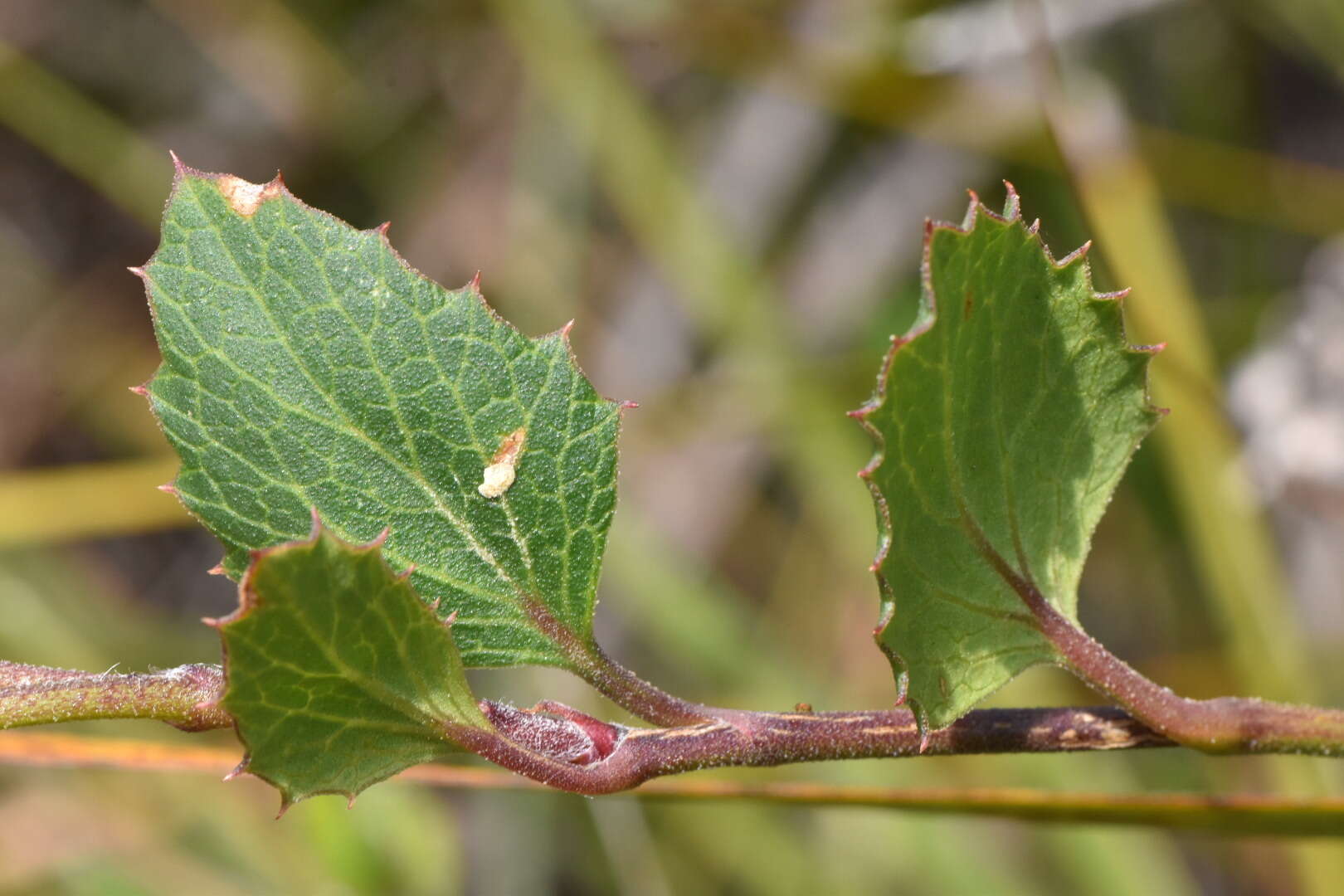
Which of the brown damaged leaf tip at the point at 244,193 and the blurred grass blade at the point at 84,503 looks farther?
the blurred grass blade at the point at 84,503

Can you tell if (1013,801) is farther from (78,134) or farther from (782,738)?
(78,134)

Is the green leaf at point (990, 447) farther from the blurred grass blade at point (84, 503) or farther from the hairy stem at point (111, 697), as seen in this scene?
the blurred grass blade at point (84, 503)

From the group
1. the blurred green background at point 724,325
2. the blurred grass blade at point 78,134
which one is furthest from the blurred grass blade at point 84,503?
the blurred grass blade at point 78,134

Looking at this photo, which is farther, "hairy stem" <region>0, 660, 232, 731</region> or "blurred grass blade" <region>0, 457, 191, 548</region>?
"blurred grass blade" <region>0, 457, 191, 548</region>

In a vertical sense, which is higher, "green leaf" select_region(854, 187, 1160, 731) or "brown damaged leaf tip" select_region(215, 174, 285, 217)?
"brown damaged leaf tip" select_region(215, 174, 285, 217)

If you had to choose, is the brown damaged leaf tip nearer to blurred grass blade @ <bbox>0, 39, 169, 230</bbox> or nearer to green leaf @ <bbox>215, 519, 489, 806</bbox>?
green leaf @ <bbox>215, 519, 489, 806</bbox>

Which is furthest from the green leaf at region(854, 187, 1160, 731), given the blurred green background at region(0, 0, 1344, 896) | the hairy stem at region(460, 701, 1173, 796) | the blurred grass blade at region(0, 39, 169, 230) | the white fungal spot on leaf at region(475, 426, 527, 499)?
the blurred grass blade at region(0, 39, 169, 230)
